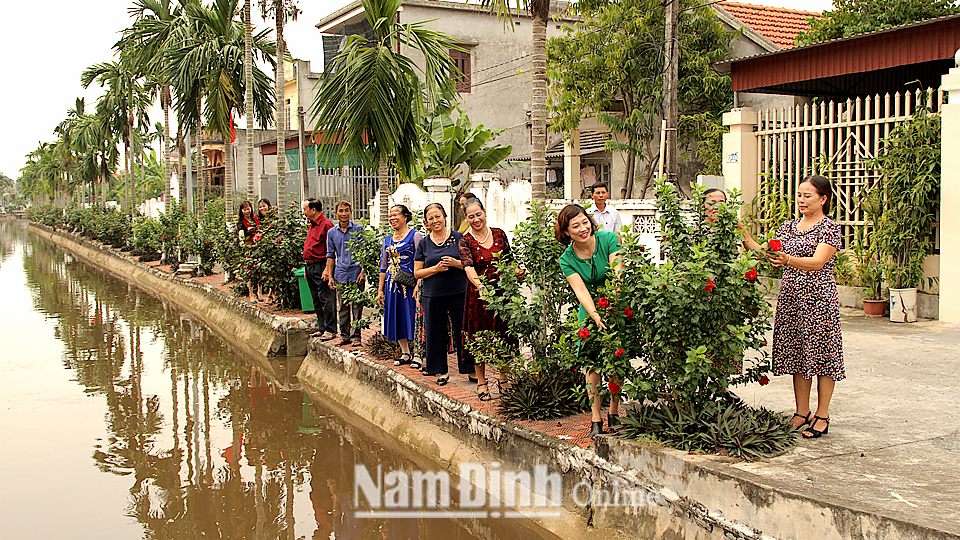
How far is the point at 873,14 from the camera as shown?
1496 cm

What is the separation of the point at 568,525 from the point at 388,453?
7.48 ft

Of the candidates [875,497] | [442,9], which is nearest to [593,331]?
[875,497]

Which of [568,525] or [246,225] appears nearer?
[568,525]

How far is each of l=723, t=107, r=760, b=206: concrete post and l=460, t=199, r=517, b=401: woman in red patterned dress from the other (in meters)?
6.04

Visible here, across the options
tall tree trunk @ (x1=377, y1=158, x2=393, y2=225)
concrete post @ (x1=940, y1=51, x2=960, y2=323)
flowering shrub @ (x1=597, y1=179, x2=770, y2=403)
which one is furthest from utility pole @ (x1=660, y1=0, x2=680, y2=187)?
flowering shrub @ (x1=597, y1=179, x2=770, y2=403)

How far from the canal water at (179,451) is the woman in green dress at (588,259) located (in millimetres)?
949

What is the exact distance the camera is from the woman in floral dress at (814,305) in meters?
4.68

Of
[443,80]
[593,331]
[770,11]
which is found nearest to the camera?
[593,331]

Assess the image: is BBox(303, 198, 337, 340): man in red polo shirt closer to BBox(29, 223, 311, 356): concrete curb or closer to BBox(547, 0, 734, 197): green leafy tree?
BBox(29, 223, 311, 356): concrete curb

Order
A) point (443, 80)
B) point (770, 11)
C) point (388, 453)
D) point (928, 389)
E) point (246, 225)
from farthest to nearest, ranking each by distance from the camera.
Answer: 1. point (770, 11)
2. point (246, 225)
3. point (443, 80)
4. point (388, 453)
5. point (928, 389)

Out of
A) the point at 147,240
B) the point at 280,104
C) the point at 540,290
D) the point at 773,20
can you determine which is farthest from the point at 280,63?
the point at 147,240

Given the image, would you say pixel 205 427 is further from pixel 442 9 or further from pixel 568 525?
pixel 442 9

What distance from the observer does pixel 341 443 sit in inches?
284

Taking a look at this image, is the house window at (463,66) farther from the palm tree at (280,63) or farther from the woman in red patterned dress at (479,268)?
the woman in red patterned dress at (479,268)
